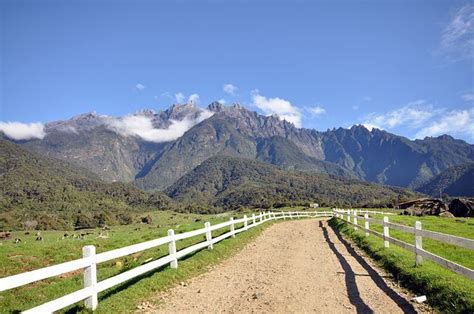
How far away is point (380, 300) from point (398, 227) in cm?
587

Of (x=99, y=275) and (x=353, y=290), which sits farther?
(x=99, y=275)

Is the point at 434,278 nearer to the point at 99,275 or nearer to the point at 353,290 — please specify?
the point at 353,290

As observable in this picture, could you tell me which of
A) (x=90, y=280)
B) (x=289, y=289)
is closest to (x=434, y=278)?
(x=289, y=289)

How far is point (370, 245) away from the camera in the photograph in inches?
774

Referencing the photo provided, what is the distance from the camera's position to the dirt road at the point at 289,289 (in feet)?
31.6

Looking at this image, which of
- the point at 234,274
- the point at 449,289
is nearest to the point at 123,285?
the point at 234,274

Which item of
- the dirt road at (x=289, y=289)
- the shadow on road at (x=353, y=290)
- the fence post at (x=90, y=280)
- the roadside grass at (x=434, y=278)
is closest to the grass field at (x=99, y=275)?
the fence post at (x=90, y=280)

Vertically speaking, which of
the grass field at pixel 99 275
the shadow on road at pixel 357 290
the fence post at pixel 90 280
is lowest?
the shadow on road at pixel 357 290

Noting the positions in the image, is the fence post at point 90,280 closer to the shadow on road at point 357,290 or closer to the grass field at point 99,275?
the grass field at point 99,275

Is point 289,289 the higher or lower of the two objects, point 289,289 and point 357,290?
the higher

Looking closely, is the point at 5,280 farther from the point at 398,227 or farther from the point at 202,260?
the point at 398,227

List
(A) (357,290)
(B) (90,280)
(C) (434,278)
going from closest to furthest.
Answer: (B) (90,280) < (C) (434,278) < (A) (357,290)

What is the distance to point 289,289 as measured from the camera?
36.9ft

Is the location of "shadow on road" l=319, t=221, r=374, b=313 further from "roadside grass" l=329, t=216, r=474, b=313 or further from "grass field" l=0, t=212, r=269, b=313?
"grass field" l=0, t=212, r=269, b=313
